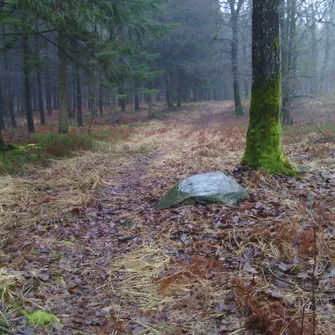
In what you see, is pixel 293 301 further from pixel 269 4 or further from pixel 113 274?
pixel 269 4

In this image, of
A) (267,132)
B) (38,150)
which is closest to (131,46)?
(38,150)

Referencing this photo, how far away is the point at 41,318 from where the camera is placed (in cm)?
276

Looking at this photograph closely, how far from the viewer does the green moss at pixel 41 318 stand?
2709mm

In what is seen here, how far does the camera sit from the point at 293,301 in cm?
285

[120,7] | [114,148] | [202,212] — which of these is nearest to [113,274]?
[202,212]

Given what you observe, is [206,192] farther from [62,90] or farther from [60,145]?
[62,90]

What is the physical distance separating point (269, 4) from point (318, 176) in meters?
3.68

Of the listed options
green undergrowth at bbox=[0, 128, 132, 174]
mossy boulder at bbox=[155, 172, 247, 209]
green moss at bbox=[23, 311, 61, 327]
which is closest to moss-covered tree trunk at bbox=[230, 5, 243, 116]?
green undergrowth at bbox=[0, 128, 132, 174]

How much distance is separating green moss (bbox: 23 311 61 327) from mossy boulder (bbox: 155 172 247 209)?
308 centimetres

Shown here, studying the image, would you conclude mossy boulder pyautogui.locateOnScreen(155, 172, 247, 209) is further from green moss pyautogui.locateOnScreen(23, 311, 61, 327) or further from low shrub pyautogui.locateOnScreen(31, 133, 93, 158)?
low shrub pyautogui.locateOnScreen(31, 133, 93, 158)

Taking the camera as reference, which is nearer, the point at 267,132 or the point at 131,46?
the point at 267,132

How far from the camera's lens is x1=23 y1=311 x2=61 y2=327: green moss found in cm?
271

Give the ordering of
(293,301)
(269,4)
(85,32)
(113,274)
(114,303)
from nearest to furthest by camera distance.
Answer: (293,301) → (114,303) → (113,274) → (269,4) → (85,32)

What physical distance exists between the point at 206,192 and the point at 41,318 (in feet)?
11.2
